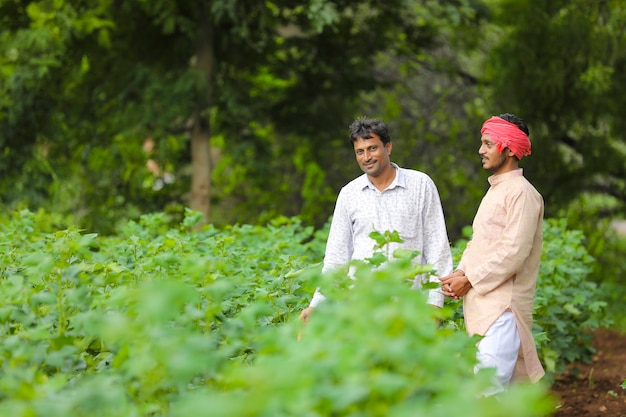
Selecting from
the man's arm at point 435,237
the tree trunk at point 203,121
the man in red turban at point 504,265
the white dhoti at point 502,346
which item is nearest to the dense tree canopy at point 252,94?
the tree trunk at point 203,121

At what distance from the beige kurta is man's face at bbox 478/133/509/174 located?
0.06m

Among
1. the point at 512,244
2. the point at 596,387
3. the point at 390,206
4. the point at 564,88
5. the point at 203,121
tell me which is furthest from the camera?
the point at 564,88

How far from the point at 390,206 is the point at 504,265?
24.9 inches

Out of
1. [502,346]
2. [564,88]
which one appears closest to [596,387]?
[502,346]

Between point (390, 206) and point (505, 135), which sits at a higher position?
point (505, 135)

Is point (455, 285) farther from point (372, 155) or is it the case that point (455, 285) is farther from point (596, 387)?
point (596, 387)

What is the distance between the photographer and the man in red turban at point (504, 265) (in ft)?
15.6

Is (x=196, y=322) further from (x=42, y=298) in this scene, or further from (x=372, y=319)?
(x=372, y=319)

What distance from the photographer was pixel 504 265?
4734 millimetres

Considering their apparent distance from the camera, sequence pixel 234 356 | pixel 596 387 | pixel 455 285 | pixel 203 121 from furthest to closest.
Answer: pixel 203 121
pixel 596 387
pixel 455 285
pixel 234 356

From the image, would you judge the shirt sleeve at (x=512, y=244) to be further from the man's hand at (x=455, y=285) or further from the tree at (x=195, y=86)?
the tree at (x=195, y=86)

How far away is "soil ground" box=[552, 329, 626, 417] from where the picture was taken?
709 centimetres

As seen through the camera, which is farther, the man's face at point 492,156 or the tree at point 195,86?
the tree at point 195,86

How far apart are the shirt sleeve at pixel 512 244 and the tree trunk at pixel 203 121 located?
27.4 ft
